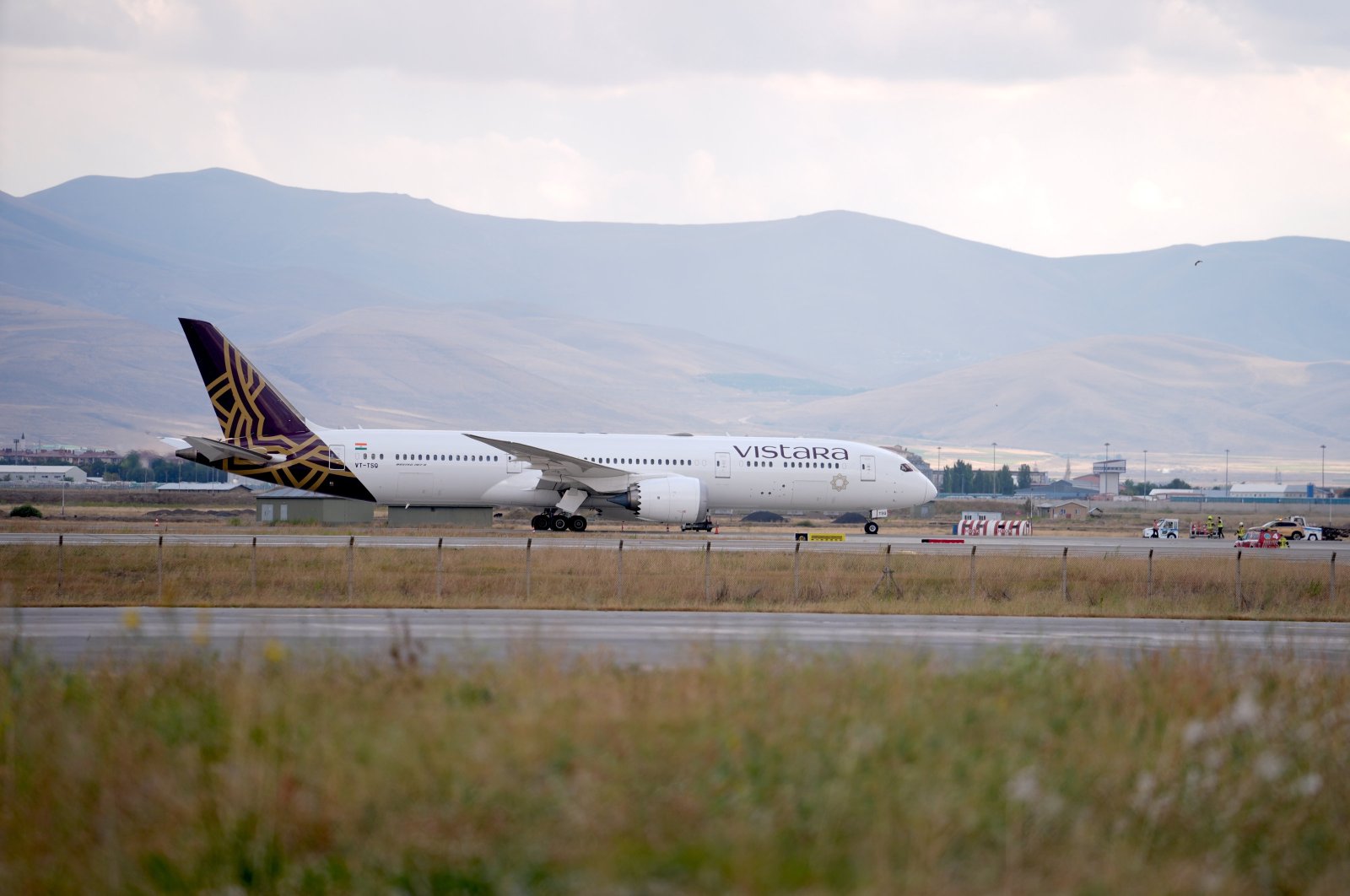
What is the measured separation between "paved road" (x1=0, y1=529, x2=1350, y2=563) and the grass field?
24614 millimetres

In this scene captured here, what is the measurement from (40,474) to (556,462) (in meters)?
121

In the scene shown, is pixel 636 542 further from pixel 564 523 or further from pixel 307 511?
pixel 307 511

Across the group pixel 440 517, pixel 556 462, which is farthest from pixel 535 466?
pixel 440 517

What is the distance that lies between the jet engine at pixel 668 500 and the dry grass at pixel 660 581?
8.64 meters

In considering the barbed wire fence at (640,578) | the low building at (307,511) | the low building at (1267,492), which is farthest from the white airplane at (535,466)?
the low building at (1267,492)

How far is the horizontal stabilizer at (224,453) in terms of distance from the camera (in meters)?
44.4

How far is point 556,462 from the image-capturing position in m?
46.2

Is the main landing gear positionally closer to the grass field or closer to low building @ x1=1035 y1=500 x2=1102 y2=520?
the grass field

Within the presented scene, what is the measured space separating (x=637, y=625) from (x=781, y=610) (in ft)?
14.7

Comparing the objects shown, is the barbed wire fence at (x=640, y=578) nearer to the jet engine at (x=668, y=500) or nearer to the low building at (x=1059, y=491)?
the jet engine at (x=668, y=500)

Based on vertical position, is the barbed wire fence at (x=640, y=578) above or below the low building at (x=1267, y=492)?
below

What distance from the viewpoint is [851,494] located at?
164ft

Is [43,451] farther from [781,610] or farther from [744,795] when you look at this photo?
[744,795]

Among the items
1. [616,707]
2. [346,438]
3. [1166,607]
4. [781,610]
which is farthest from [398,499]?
[616,707]
